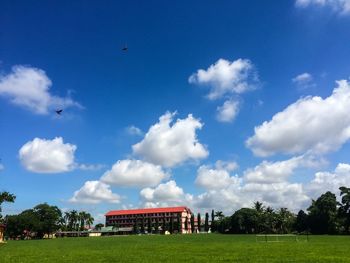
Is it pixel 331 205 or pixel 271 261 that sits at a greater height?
pixel 331 205

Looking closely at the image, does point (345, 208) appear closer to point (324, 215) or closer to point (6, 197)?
point (324, 215)

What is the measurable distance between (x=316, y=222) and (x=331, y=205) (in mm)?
8636

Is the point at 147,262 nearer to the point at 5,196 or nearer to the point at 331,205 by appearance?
the point at 5,196

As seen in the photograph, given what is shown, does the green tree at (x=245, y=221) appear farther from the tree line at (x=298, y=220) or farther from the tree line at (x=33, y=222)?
the tree line at (x=33, y=222)

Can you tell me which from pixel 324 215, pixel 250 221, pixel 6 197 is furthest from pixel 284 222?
pixel 6 197

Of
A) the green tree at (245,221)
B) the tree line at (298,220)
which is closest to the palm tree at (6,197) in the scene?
the tree line at (298,220)

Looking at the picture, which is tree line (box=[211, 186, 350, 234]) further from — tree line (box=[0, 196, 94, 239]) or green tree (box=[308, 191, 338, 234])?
tree line (box=[0, 196, 94, 239])

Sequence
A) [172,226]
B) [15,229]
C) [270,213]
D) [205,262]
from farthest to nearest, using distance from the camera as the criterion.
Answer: [172,226]
[270,213]
[15,229]
[205,262]

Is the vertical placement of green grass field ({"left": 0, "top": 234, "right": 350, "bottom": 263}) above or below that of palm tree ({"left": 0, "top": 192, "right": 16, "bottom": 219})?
below

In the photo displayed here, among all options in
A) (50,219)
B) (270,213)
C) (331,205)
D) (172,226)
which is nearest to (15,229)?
(50,219)

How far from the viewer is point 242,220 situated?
154m

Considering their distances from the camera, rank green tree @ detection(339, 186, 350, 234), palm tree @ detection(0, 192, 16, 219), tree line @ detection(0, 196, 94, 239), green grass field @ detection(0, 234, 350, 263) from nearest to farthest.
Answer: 1. green grass field @ detection(0, 234, 350, 263)
2. palm tree @ detection(0, 192, 16, 219)
3. green tree @ detection(339, 186, 350, 234)
4. tree line @ detection(0, 196, 94, 239)

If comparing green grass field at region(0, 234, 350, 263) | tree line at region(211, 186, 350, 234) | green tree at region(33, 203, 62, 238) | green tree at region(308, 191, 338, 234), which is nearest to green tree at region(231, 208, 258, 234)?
tree line at region(211, 186, 350, 234)

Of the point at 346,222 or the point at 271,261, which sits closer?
the point at 271,261
